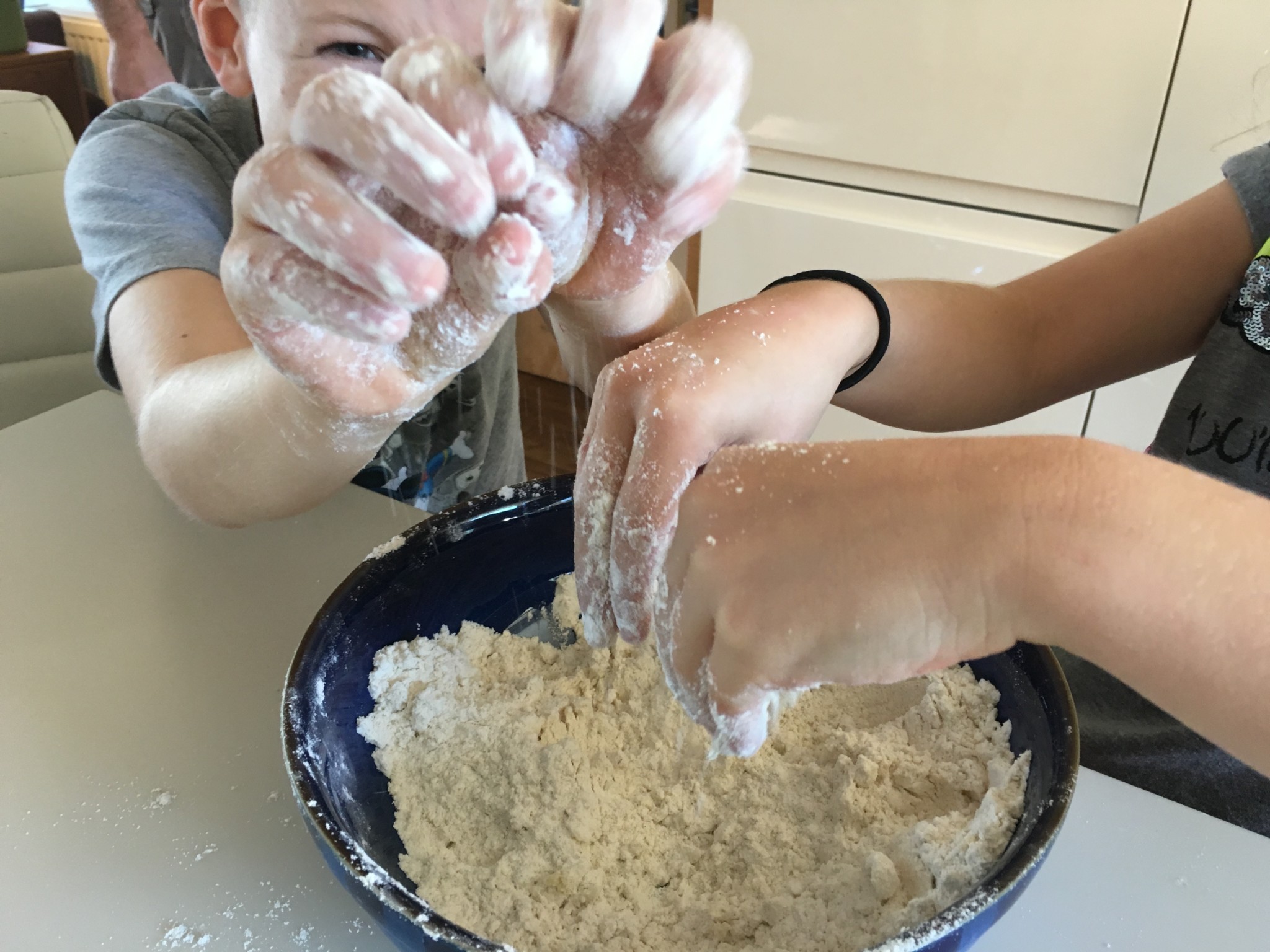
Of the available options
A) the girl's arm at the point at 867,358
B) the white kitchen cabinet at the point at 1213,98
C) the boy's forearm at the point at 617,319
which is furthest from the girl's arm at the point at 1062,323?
the white kitchen cabinet at the point at 1213,98

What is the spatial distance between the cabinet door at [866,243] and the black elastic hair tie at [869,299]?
0.77 meters

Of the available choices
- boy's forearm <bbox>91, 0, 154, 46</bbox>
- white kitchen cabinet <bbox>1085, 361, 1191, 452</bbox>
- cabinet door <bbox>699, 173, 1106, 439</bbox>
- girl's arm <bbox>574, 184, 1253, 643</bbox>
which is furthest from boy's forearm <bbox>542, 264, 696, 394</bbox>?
boy's forearm <bbox>91, 0, 154, 46</bbox>

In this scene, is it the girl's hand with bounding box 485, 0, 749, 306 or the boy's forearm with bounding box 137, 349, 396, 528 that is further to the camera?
the boy's forearm with bounding box 137, 349, 396, 528

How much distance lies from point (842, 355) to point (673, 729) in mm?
304

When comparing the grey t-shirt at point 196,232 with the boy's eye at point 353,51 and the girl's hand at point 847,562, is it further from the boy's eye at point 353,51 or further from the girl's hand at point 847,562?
the girl's hand at point 847,562

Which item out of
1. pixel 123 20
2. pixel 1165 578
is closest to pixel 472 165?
pixel 1165 578

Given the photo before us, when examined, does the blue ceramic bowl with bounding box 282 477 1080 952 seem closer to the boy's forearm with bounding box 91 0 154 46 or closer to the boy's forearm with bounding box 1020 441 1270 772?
the boy's forearm with bounding box 1020 441 1270 772

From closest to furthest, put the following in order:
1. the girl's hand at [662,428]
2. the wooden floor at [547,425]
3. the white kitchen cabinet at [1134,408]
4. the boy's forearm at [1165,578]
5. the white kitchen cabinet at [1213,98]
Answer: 1. the boy's forearm at [1165,578]
2. the girl's hand at [662,428]
3. the white kitchen cabinet at [1213,98]
4. the white kitchen cabinet at [1134,408]
5. the wooden floor at [547,425]

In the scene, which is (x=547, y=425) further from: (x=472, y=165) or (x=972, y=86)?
(x=472, y=165)

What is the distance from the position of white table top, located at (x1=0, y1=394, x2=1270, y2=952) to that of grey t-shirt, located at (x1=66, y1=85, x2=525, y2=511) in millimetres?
189

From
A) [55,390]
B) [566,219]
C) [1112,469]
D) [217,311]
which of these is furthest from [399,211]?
[55,390]

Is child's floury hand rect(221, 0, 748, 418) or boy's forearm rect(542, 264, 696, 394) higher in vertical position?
child's floury hand rect(221, 0, 748, 418)

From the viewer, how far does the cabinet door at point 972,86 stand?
134 cm

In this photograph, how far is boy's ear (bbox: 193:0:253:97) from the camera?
0.76 meters
